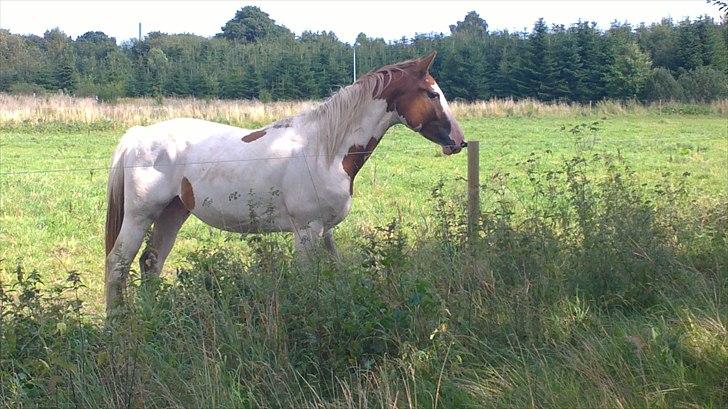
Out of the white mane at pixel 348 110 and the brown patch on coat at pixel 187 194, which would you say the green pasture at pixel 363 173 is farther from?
the white mane at pixel 348 110

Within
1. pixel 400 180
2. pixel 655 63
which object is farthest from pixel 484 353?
pixel 655 63

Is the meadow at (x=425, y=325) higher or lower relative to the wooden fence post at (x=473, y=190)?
lower

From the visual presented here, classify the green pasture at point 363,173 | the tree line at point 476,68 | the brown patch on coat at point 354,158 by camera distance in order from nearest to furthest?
the brown patch on coat at point 354,158 → the green pasture at point 363,173 → the tree line at point 476,68

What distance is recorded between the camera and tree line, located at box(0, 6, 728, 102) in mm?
40031

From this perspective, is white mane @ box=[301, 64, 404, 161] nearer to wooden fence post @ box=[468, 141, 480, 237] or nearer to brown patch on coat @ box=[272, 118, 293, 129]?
brown patch on coat @ box=[272, 118, 293, 129]

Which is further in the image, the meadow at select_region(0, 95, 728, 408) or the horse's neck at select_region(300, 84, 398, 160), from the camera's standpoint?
the horse's neck at select_region(300, 84, 398, 160)

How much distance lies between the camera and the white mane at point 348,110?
5039 millimetres

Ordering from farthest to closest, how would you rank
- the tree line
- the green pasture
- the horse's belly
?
the tree line < the green pasture < the horse's belly

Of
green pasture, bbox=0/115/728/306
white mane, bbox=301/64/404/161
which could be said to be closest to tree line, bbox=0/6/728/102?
green pasture, bbox=0/115/728/306

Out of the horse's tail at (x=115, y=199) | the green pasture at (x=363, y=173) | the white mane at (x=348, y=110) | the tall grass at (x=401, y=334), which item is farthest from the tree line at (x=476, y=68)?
the tall grass at (x=401, y=334)

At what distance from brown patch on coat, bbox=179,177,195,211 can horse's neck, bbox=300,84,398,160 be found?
3.37ft

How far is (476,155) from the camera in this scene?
5672 millimetres

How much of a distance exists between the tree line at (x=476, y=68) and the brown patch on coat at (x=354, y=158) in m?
35.2

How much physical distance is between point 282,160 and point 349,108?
0.62 meters
